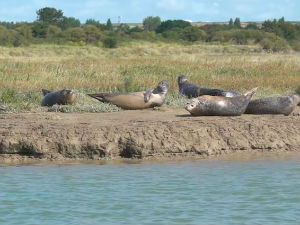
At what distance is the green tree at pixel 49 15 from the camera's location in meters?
82.8

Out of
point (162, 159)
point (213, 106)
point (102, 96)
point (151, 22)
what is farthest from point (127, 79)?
point (151, 22)

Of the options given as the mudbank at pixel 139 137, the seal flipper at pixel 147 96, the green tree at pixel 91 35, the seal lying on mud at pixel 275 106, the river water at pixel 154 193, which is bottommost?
the river water at pixel 154 193

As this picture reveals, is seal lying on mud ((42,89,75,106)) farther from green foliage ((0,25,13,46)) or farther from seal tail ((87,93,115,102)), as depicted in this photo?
green foliage ((0,25,13,46))

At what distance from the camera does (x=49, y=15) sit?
273ft

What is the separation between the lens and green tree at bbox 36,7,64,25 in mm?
82750

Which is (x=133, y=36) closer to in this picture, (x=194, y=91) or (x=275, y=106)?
(x=194, y=91)

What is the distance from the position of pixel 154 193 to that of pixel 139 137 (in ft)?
8.73

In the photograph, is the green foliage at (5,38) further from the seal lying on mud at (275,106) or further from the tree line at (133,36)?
the seal lying on mud at (275,106)

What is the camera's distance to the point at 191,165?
1284cm

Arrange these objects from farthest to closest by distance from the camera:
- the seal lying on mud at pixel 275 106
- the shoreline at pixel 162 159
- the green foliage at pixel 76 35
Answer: the green foliage at pixel 76 35 → the seal lying on mud at pixel 275 106 → the shoreline at pixel 162 159

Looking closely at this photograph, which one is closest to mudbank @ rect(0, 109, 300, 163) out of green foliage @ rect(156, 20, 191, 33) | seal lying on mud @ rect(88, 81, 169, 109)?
seal lying on mud @ rect(88, 81, 169, 109)

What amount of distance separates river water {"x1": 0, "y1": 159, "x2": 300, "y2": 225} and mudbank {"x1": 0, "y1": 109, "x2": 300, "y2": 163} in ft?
1.73

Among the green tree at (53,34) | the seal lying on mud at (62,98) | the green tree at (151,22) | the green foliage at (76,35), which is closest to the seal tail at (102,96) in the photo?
the seal lying on mud at (62,98)

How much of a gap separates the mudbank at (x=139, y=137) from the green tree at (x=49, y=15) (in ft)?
227
